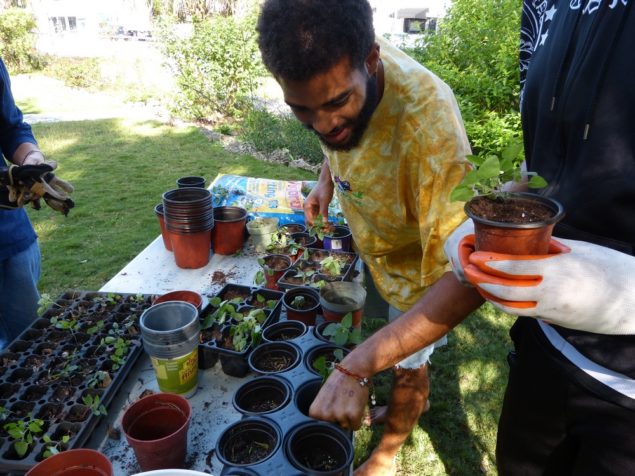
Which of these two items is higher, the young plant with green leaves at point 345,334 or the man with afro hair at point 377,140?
the man with afro hair at point 377,140

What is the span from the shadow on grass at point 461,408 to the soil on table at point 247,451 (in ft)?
3.65

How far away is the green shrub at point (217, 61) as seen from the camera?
8.45 metres

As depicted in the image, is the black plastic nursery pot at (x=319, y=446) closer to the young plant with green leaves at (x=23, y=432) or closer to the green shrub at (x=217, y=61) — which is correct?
the young plant with green leaves at (x=23, y=432)

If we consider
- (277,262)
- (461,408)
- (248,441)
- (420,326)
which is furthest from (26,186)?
(461,408)

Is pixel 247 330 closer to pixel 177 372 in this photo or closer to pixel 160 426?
pixel 177 372

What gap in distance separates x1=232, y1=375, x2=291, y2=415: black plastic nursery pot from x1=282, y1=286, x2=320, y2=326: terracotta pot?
495 mm

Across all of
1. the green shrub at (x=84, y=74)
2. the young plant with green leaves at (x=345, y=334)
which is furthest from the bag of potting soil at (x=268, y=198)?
the green shrub at (x=84, y=74)

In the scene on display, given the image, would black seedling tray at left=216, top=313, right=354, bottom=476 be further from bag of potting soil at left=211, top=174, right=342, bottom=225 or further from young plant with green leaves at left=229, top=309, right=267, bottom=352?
bag of potting soil at left=211, top=174, right=342, bottom=225

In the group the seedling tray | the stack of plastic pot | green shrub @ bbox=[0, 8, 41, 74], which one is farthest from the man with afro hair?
green shrub @ bbox=[0, 8, 41, 74]

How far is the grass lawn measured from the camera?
252 centimetres

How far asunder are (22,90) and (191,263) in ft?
43.2

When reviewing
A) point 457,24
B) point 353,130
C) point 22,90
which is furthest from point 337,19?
point 22,90

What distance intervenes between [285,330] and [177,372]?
0.57 metres

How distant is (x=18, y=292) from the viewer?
88.7 inches
